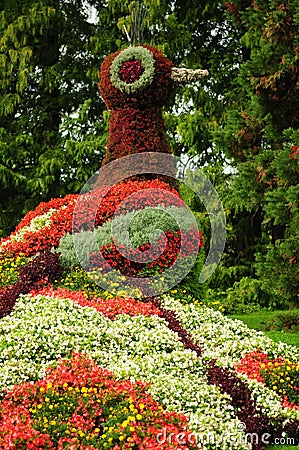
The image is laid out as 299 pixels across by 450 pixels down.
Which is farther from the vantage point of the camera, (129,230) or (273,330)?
(273,330)

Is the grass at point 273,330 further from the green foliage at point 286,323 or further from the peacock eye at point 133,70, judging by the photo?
the peacock eye at point 133,70

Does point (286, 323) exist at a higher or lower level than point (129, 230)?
lower

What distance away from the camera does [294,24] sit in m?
8.62

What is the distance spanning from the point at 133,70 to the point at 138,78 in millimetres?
149

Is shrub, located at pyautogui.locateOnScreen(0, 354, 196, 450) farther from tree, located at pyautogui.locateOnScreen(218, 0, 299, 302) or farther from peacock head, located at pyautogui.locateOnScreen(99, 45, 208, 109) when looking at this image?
peacock head, located at pyautogui.locateOnScreen(99, 45, 208, 109)

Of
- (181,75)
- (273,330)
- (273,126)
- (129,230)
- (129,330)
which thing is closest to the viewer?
(129,330)

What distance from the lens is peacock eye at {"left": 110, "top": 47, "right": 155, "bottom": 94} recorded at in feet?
32.6

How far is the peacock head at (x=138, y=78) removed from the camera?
9.96 meters

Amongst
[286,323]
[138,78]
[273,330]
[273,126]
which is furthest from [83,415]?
[138,78]

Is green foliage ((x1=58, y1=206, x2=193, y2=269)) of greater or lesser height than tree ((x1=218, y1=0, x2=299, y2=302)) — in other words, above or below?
below

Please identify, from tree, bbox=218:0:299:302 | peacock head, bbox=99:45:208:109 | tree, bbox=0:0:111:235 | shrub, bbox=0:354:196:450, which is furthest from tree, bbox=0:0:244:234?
shrub, bbox=0:354:196:450

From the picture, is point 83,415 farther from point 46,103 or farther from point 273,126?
point 46,103

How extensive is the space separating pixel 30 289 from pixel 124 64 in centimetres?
417

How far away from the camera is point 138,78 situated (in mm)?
9953
